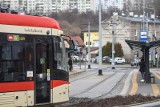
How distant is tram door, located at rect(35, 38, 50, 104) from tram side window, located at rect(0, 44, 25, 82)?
664 millimetres

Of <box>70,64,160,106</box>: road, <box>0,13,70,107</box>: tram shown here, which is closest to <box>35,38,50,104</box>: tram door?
<box>0,13,70,107</box>: tram

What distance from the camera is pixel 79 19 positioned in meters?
84.1

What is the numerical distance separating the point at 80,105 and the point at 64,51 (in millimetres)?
2237

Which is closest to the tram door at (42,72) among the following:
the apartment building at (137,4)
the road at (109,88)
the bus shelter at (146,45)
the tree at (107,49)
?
the road at (109,88)

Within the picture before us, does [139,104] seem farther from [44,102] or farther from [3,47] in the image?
[3,47]

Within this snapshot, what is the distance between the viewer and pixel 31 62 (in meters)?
14.4

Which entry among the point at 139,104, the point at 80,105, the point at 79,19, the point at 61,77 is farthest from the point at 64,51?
the point at 79,19

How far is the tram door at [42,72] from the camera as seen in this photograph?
1462 cm

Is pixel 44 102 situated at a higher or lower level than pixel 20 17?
lower

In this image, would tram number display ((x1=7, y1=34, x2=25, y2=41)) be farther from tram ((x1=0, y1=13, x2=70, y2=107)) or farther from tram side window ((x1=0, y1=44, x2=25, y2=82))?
tram side window ((x1=0, y1=44, x2=25, y2=82))

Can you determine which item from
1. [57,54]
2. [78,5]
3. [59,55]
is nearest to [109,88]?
[59,55]

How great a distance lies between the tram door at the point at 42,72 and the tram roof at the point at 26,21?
62 cm

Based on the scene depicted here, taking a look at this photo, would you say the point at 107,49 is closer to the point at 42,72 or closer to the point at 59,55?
the point at 59,55

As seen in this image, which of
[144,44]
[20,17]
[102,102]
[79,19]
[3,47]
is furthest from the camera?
[79,19]
